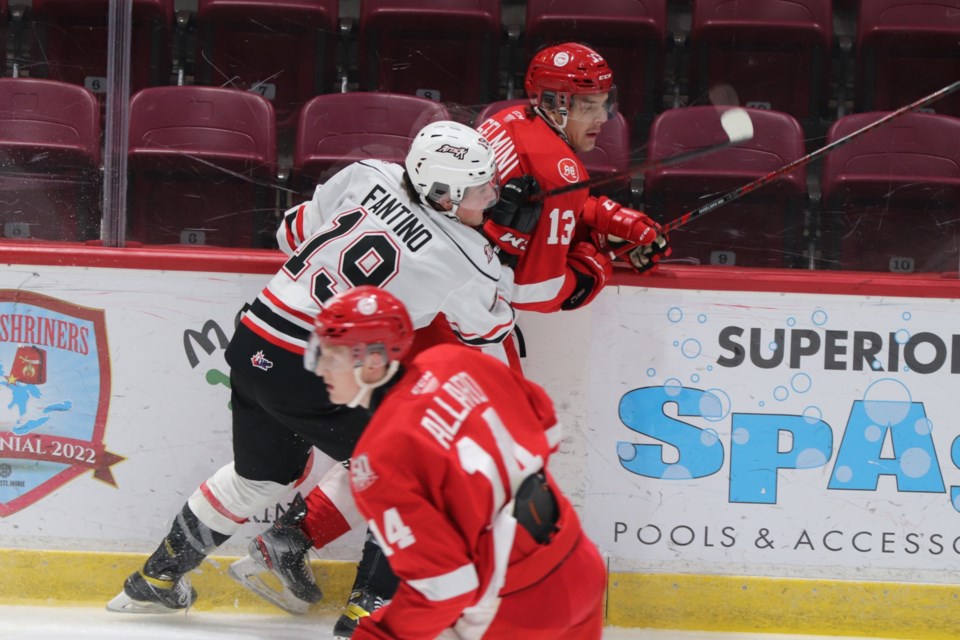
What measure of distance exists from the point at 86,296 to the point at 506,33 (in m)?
1.36

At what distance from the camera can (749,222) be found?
3217 millimetres

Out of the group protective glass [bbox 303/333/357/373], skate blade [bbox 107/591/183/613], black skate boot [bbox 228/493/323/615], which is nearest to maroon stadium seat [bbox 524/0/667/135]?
black skate boot [bbox 228/493/323/615]

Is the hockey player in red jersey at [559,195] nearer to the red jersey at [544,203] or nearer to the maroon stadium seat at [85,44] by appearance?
the red jersey at [544,203]

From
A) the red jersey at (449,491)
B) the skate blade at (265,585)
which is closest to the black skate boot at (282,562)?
the skate blade at (265,585)

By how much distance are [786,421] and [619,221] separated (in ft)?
2.19

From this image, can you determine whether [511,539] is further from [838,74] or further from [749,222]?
[838,74]

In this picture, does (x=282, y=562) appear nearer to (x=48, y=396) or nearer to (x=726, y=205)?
(x=48, y=396)


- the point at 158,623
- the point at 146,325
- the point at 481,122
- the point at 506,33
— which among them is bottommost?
the point at 158,623

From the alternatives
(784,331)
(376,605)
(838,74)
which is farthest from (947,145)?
(376,605)

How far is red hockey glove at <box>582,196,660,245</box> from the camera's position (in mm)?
3035

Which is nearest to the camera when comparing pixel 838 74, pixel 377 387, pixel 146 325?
pixel 377 387

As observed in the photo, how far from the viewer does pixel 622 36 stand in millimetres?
3426

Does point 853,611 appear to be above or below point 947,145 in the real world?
below

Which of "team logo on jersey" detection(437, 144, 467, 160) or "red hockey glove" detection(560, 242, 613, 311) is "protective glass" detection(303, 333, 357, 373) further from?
"red hockey glove" detection(560, 242, 613, 311)
